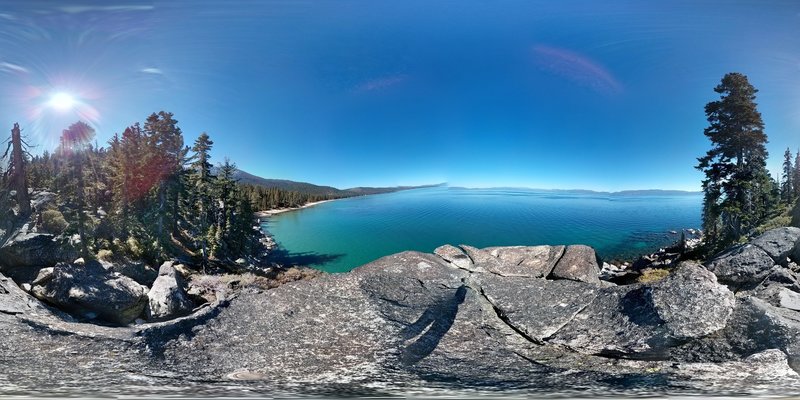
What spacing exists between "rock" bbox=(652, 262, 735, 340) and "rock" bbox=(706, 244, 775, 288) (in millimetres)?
3813

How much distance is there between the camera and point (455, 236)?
56.0ft

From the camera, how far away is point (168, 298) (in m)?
4.64

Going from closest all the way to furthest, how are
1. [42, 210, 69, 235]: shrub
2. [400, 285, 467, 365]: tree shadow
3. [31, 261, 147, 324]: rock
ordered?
[400, 285, 467, 365]: tree shadow, [31, 261, 147, 324]: rock, [42, 210, 69, 235]: shrub

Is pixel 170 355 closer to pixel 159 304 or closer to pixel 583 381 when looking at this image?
pixel 159 304

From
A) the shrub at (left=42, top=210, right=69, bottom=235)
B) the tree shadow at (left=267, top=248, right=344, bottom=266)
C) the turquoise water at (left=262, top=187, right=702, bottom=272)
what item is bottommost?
the tree shadow at (left=267, top=248, right=344, bottom=266)

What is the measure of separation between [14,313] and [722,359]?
7.22 meters

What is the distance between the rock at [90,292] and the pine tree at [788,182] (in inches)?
443

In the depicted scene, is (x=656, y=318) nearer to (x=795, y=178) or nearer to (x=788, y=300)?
(x=788, y=300)

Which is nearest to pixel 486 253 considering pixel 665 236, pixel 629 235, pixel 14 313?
pixel 14 313

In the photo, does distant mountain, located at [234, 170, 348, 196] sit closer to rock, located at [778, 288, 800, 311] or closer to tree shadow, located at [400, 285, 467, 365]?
tree shadow, located at [400, 285, 467, 365]

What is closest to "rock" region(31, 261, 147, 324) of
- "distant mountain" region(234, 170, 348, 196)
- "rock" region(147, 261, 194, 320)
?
"rock" region(147, 261, 194, 320)

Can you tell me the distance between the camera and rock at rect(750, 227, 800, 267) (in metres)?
5.16

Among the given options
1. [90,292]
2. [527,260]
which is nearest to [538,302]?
[527,260]

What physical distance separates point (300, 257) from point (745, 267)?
53.2 ft
